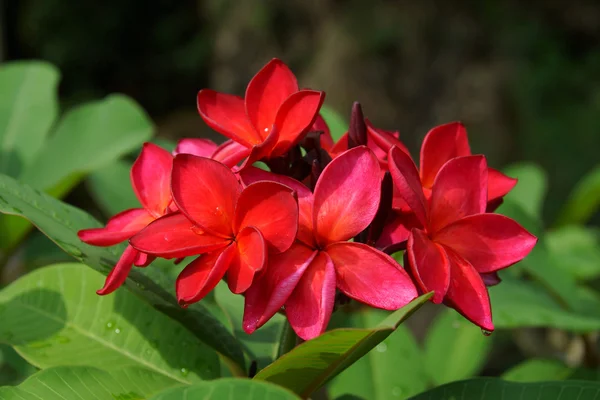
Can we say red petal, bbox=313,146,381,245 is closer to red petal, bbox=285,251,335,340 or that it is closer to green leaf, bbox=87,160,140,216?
red petal, bbox=285,251,335,340

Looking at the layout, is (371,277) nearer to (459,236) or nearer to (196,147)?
(459,236)

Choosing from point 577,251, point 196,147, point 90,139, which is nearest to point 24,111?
point 90,139

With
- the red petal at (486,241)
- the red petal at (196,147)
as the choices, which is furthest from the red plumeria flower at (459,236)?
the red petal at (196,147)

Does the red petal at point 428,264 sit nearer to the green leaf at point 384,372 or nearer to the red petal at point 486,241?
the red petal at point 486,241

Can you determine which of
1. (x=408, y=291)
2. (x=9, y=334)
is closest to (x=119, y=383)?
(x=9, y=334)

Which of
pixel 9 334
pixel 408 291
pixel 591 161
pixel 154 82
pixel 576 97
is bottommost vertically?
pixel 154 82

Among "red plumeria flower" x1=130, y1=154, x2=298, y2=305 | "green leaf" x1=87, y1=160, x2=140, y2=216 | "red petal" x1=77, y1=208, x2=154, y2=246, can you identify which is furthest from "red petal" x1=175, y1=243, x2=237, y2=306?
"green leaf" x1=87, y1=160, x2=140, y2=216

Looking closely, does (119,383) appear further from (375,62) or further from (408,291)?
(375,62)

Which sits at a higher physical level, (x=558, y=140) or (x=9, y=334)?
(x=9, y=334)
